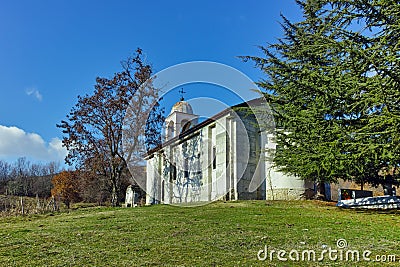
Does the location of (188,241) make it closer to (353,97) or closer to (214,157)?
(353,97)

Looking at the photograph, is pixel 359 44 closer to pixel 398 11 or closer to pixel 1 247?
pixel 398 11

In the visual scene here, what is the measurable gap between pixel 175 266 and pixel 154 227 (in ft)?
11.4

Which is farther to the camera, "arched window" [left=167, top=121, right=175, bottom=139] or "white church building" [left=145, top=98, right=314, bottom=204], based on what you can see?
"arched window" [left=167, top=121, right=175, bottom=139]

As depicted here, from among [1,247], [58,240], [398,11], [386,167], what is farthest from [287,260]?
[386,167]

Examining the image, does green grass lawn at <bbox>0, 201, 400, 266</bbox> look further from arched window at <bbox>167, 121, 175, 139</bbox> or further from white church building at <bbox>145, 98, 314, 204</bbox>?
arched window at <bbox>167, 121, 175, 139</bbox>

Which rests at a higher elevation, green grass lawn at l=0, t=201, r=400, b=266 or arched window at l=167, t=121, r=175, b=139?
arched window at l=167, t=121, r=175, b=139

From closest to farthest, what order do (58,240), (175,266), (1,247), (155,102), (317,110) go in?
1. (175,266)
2. (1,247)
3. (58,240)
4. (317,110)
5. (155,102)

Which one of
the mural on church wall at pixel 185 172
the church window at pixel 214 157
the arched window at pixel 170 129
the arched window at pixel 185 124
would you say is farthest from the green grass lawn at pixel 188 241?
the arched window at pixel 185 124

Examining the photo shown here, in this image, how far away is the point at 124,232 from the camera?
7.69 metres

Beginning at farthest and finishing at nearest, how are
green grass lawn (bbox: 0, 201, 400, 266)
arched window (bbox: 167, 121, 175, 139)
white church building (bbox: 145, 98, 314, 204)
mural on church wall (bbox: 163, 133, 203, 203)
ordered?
arched window (bbox: 167, 121, 175, 139), mural on church wall (bbox: 163, 133, 203, 203), white church building (bbox: 145, 98, 314, 204), green grass lawn (bbox: 0, 201, 400, 266)

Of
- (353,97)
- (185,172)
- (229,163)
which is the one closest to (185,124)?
(185,172)

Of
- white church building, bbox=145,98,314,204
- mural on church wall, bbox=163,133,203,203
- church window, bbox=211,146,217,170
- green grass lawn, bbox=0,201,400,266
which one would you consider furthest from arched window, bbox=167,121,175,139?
green grass lawn, bbox=0,201,400,266

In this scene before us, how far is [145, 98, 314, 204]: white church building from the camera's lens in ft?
60.6

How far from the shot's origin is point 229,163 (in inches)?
768
